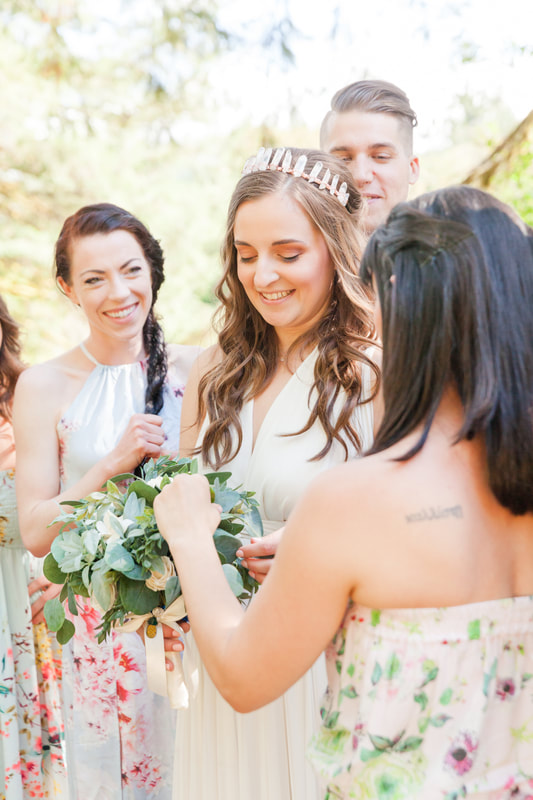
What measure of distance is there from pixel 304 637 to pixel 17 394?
2194mm

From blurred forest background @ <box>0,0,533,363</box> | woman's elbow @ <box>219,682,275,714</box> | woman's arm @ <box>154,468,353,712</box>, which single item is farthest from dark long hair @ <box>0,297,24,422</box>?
blurred forest background @ <box>0,0,533,363</box>

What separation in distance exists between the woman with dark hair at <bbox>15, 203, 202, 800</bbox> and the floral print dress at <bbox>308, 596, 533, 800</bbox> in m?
1.67

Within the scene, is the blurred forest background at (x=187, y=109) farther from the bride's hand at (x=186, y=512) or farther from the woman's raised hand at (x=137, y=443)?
the bride's hand at (x=186, y=512)

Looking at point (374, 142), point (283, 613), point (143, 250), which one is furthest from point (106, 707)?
point (374, 142)

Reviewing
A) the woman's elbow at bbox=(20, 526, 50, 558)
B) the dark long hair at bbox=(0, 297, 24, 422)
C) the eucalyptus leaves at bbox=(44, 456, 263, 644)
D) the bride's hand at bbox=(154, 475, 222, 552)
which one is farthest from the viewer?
the dark long hair at bbox=(0, 297, 24, 422)

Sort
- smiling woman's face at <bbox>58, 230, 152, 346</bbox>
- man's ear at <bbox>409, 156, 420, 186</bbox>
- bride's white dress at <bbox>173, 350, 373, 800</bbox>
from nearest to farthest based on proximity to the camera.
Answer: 1. bride's white dress at <bbox>173, 350, 373, 800</bbox>
2. smiling woman's face at <bbox>58, 230, 152, 346</bbox>
3. man's ear at <bbox>409, 156, 420, 186</bbox>

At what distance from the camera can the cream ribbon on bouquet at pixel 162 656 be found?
6.71ft

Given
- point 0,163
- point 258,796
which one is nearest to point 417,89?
point 0,163

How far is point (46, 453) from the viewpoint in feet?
10.4

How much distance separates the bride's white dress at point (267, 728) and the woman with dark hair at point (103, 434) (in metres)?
0.77

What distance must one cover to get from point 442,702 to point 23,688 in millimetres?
2640

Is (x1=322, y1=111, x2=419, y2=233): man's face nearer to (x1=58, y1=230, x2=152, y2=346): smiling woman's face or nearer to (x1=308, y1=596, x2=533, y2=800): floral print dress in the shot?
(x1=58, y1=230, x2=152, y2=346): smiling woman's face

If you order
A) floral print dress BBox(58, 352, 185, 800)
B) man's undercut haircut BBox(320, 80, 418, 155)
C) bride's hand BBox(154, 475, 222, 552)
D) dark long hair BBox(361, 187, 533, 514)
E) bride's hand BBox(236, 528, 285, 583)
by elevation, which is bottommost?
floral print dress BBox(58, 352, 185, 800)

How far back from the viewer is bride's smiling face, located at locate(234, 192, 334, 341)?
239 centimetres
